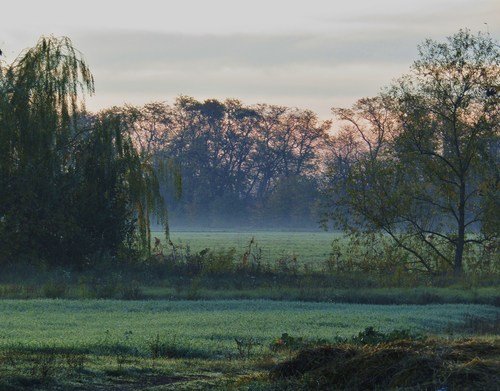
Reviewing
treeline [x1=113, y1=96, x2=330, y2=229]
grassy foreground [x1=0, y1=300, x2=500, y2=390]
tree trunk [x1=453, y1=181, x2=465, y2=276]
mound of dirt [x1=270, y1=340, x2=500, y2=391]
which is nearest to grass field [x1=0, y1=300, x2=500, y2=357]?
grassy foreground [x1=0, y1=300, x2=500, y2=390]

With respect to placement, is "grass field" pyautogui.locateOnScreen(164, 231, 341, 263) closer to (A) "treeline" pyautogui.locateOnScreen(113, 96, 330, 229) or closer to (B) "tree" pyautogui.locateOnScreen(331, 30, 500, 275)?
(B) "tree" pyautogui.locateOnScreen(331, 30, 500, 275)

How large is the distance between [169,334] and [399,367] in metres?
7.62

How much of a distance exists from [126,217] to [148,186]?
1786 mm

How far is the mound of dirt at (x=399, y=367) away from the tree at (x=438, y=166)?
25025 millimetres

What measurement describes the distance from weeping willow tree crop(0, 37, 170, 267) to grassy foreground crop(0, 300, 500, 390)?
1109 centimetres

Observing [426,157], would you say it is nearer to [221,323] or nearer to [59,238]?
[59,238]

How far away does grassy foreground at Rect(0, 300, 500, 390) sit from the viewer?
1365 cm

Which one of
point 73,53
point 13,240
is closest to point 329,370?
point 13,240

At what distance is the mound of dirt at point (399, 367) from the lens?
460 inches

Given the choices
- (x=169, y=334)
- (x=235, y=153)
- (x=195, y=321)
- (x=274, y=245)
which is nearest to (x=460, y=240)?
(x=195, y=321)

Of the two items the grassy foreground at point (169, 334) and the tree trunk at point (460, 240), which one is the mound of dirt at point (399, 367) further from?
the tree trunk at point (460, 240)

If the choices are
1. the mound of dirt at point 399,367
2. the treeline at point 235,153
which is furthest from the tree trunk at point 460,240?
the treeline at point 235,153

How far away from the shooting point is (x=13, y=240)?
36.5 metres

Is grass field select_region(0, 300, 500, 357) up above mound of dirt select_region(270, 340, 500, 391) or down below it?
below
